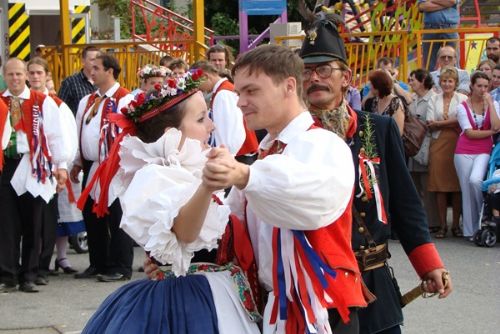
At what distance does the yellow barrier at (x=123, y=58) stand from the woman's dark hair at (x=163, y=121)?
408 inches

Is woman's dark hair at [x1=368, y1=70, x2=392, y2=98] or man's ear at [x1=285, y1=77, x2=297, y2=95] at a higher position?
man's ear at [x1=285, y1=77, x2=297, y2=95]

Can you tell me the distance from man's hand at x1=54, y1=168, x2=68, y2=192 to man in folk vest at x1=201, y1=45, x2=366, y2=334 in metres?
5.51

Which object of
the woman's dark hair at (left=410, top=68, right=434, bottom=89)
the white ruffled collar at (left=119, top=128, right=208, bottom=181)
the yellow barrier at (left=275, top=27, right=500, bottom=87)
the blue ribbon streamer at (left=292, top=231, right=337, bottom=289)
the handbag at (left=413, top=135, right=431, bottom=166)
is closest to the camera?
the blue ribbon streamer at (left=292, top=231, right=337, bottom=289)

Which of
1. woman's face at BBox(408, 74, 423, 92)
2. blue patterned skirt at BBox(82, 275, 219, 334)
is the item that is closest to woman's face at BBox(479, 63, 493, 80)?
woman's face at BBox(408, 74, 423, 92)

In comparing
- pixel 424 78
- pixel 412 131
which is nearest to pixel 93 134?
pixel 412 131

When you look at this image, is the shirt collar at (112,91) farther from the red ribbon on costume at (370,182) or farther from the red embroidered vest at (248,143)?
the red ribbon on costume at (370,182)

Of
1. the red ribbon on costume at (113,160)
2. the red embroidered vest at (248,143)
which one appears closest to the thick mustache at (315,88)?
the red ribbon on costume at (113,160)

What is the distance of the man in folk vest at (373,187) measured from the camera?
13.0ft

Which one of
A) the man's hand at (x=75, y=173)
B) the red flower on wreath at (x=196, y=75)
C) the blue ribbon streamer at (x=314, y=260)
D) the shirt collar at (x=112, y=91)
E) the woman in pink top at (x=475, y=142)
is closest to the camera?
the blue ribbon streamer at (x=314, y=260)

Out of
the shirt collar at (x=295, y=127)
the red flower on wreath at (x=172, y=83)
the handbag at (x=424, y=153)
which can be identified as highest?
the red flower on wreath at (x=172, y=83)

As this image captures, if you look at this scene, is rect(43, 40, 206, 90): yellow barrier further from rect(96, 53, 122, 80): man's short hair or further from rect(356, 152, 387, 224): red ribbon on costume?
rect(356, 152, 387, 224): red ribbon on costume

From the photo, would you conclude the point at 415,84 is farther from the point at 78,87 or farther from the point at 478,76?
the point at 78,87

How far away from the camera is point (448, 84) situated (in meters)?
11.2

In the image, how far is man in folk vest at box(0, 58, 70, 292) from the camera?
27.9 ft
